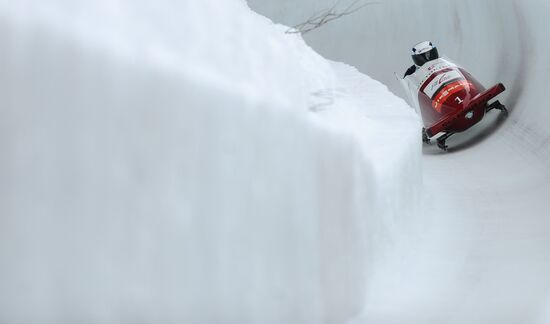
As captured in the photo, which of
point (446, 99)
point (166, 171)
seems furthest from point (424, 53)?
point (166, 171)

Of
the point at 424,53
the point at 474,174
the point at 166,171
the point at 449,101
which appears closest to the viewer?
the point at 166,171

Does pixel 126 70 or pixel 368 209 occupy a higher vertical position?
pixel 126 70

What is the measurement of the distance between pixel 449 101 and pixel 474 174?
119 centimetres

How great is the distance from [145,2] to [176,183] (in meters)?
0.39

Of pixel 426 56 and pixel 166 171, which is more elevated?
pixel 426 56

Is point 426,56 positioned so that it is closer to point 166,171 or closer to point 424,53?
point 424,53

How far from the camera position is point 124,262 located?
5.66 feet

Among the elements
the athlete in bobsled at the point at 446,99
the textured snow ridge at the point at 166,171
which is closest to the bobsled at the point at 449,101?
the athlete in bobsled at the point at 446,99

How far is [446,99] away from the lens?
22.0ft

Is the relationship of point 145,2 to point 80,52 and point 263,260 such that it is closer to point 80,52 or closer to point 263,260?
point 80,52

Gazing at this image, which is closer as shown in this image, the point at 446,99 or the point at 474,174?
the point at 474,174

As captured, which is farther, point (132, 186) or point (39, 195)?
point (132, 186)

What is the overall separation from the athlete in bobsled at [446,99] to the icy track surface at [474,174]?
18 cm

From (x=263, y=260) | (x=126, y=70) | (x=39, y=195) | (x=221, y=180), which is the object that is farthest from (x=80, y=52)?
(x=263, y=260)
